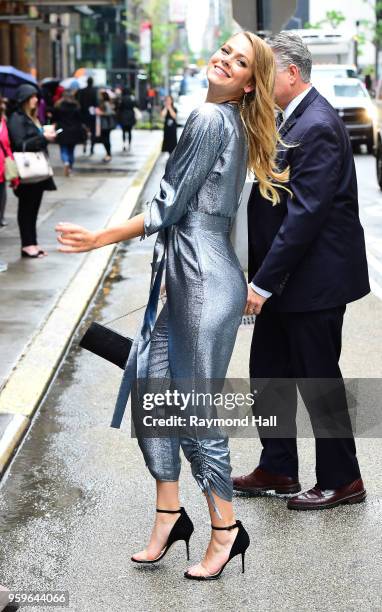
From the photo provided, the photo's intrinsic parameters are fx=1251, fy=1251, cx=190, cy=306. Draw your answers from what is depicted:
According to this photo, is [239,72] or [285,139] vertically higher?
[239,72]

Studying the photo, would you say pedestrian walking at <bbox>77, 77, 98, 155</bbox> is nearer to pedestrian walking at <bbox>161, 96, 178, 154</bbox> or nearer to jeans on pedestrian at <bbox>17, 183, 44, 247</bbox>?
pedestrian walking at <bbox>161, 96, 178, 154</bbox>

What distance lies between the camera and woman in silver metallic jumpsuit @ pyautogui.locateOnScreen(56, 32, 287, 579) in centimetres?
420

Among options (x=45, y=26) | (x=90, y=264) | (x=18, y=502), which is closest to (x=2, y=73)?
(x=90, y=264)

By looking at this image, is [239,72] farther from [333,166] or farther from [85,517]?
[85,517]

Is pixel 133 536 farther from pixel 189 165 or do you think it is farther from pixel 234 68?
pixel 234 68

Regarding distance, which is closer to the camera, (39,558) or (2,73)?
(39,558)

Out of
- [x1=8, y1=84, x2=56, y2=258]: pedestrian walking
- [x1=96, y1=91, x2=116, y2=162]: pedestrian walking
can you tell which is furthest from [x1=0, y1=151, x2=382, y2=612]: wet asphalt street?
[x1=96, y1=91, x2=116, y2=162]: pedestrian walking

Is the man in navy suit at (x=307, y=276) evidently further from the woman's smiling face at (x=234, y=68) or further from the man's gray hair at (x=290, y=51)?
the woman's smiling face at (x=234, y=68)

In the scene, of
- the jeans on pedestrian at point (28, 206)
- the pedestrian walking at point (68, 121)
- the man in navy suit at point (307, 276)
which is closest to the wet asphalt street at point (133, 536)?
the man in navy suit at point (307, 276)

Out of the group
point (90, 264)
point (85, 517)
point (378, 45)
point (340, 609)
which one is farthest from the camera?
point (378, 45)

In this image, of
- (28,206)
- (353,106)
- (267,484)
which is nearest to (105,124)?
(353,106)

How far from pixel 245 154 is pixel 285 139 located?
2.18 feet

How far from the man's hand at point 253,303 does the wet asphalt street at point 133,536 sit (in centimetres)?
91

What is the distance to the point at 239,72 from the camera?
4.22 meters
